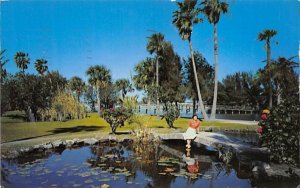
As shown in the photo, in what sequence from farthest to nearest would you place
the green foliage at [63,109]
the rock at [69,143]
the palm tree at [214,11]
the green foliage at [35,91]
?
the green foliage at [63,109]
the palm tree at [214,11]
the green foliage at [35,91]
the rock at [69,143]

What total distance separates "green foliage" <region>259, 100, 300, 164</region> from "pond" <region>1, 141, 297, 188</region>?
0.79 metres

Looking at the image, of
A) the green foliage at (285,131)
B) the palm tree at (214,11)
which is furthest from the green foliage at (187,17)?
the green foliage at (285,131)

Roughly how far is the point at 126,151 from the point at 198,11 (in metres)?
13.1

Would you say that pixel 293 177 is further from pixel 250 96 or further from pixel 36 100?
pixel 36 100

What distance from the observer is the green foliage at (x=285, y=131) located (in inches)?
279

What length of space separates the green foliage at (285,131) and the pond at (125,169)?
2.59 ft

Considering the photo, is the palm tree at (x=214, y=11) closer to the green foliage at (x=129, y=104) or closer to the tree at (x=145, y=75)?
the tree at (x=145, y=75)

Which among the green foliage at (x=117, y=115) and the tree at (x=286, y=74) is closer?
the tree at (x=286, y=74)

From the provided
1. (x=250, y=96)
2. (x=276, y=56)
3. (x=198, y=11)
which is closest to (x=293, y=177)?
(x=276, y=56)

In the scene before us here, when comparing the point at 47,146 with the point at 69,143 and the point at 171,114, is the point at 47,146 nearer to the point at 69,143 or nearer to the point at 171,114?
the point at 69,143

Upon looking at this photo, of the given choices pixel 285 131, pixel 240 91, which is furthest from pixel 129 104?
pixel 240 91

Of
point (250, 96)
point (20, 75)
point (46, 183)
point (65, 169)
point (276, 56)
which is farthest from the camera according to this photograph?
point (250, 96)

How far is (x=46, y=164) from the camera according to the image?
962 centimetres

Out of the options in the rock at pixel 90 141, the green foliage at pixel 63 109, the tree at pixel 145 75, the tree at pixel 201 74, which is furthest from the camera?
the tree at pixel 201 74
